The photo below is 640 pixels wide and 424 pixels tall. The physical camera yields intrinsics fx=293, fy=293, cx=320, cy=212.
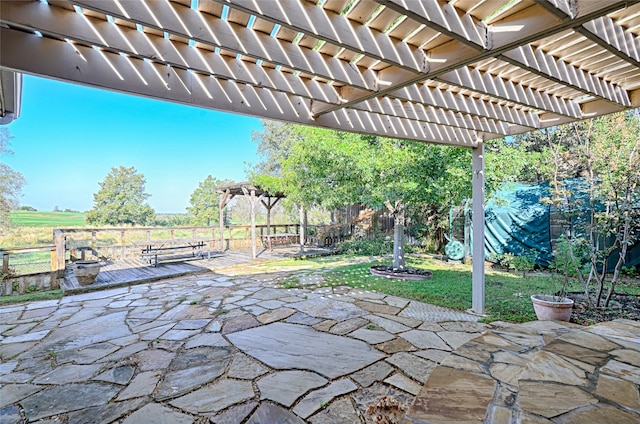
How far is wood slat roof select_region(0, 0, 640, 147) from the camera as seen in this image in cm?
151

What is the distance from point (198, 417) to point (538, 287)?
5827 mm

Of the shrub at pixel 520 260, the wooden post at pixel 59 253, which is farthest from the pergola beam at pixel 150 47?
the wooden post at pixel 59 253

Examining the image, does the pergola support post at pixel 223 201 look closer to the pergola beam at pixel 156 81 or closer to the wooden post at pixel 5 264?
the wooden post at pixel 5 264

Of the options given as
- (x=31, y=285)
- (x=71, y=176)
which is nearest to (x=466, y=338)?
(x=31, y=285)

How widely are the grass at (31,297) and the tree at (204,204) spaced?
43.0 ft

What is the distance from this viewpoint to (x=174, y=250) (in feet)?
24.7

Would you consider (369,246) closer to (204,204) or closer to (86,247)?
(86,247)

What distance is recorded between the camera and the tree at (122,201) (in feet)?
53.2

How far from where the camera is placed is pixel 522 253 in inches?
288

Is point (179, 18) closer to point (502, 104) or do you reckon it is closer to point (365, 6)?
point (365, 6)

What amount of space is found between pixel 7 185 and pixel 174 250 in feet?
30.6

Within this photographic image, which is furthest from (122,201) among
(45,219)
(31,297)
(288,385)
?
(288,385)

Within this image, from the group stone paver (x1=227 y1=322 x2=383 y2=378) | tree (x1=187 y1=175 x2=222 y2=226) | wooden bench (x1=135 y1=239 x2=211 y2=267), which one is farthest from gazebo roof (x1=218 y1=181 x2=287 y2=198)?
tree (x1=187 y1=175 x2=222 y2=226)

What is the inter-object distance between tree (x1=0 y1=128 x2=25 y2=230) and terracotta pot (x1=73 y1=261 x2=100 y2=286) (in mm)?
8170
